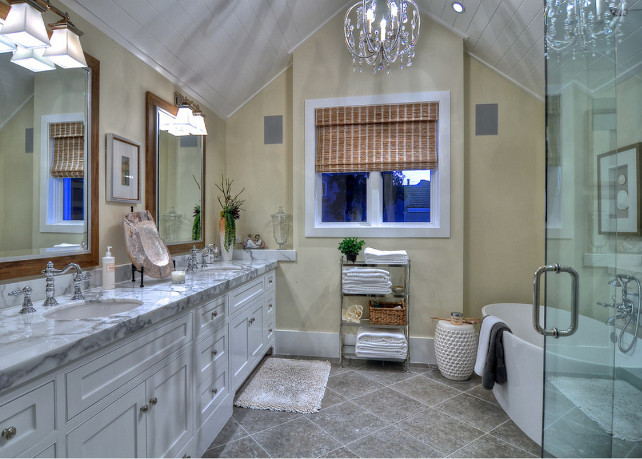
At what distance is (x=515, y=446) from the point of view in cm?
185

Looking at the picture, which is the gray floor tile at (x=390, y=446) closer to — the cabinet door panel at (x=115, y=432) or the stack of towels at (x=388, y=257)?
the cabinet door panel at (x=115, y=432)

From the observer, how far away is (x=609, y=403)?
125cm

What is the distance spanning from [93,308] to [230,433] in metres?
1.08

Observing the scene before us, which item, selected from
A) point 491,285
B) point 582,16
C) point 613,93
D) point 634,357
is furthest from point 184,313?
point 491,285

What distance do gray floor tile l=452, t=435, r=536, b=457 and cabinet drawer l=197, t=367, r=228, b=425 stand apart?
132 cm

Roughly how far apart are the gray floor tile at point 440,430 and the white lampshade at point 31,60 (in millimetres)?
2609

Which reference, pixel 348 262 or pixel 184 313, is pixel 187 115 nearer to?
pixel 184 313

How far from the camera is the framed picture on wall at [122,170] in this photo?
185 centimetres

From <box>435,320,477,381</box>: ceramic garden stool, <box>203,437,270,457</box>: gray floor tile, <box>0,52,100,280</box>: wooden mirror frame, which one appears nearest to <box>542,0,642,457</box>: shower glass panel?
<box>435,320,477,381</box>: ceramic garden stool

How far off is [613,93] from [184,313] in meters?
2.01

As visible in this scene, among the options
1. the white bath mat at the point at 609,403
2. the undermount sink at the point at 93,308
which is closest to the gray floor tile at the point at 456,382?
the white bath mat at the point at 609,403

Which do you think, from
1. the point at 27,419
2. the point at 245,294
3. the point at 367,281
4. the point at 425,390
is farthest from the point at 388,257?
the point at 27,419

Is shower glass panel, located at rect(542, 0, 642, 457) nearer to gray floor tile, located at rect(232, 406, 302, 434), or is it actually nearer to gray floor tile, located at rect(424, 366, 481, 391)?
gray floor tile, located at rect(424, 366, 481, 391)

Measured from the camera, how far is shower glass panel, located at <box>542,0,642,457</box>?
1.26m
